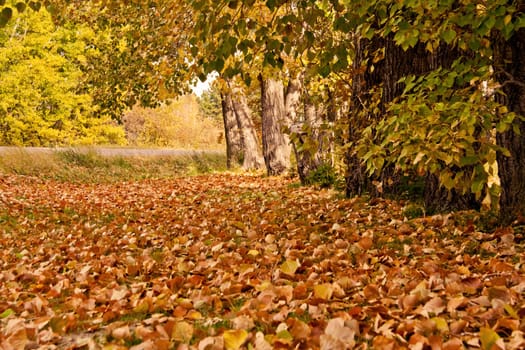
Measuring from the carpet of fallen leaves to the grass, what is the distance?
9865 millimetres

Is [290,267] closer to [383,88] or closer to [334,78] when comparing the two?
[383,88]

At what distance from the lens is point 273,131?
50.0ft

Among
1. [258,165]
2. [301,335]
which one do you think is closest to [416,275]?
[301,335]

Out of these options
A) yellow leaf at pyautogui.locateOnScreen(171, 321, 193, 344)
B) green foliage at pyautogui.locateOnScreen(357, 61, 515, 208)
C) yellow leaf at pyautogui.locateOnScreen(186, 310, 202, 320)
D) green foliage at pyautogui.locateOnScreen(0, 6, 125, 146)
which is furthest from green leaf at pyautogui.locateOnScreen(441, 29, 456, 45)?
green foliage at pyautogui.locateOnScreen(0, 6, 125, 146)

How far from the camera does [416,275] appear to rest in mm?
3627

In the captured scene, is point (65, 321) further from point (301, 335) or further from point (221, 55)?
point (221, 55)

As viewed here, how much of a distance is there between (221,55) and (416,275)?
2.18 metres

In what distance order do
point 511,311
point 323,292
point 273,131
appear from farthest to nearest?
point 273,131, point 323,292, point 511,311

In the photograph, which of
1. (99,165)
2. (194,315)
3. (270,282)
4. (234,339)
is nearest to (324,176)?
(270,282)

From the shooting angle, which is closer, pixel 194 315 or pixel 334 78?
pixel 194 315

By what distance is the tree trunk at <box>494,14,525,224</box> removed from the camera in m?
4.72

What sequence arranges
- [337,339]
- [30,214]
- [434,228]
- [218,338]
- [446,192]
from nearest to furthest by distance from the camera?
[337,339]
[218,338]
[434,228]
[446,192]
[30,214]

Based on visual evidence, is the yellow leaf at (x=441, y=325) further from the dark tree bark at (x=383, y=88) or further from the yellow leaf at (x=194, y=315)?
the dark tree bark at (x=383, y=88)

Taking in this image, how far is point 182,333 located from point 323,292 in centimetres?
100
